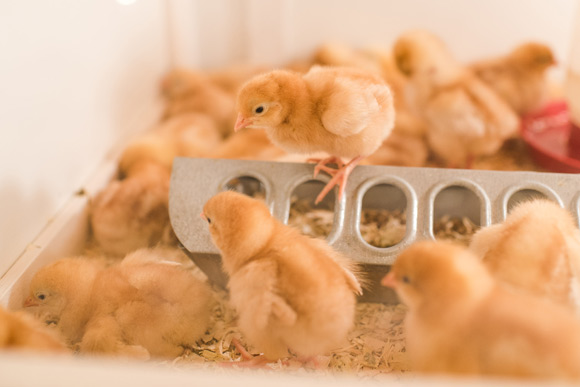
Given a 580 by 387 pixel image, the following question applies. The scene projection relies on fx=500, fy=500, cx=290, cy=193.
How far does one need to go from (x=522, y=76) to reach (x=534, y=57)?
92 millimetres

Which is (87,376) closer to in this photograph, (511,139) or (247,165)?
(247,165)

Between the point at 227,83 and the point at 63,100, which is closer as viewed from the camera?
the point at 63,100

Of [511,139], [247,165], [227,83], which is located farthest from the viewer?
[227,83]

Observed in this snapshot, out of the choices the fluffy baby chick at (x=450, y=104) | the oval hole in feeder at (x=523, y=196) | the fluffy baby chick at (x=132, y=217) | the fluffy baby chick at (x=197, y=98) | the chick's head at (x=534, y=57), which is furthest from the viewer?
the fluffy baby chick at (x=197, y=98)

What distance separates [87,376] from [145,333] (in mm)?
512

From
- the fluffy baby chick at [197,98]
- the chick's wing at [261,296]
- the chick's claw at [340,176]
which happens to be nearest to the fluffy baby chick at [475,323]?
the chick's wing at [261,296]

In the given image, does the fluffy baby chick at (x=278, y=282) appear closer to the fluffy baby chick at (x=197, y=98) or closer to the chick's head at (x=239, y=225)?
the chick's head at (x=239, y=225)

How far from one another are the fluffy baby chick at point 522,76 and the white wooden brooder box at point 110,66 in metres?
0.34

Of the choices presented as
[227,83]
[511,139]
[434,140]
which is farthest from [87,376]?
[511,139]

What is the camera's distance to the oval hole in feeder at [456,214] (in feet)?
4.79

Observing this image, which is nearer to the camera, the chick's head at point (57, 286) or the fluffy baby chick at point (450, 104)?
the chick's head at point (57, 286)

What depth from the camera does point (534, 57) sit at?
2180 millimetres

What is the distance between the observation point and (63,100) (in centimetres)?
169

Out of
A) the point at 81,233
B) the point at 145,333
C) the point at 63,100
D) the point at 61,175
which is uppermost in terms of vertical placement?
the point at 63,100
